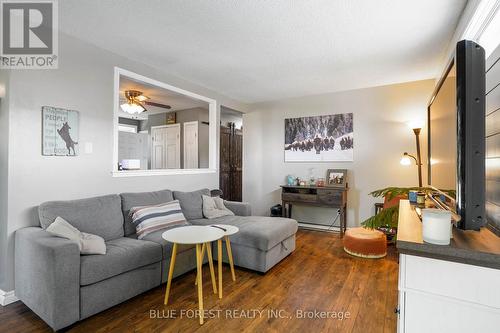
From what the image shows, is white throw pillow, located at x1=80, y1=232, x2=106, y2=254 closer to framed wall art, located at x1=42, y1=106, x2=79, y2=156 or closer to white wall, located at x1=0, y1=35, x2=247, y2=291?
white wall, located at x1=0, y1=35, x2=247, y2=291

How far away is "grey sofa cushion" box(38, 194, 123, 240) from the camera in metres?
2.14

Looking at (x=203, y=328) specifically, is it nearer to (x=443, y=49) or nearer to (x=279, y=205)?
(x=279, y=205)

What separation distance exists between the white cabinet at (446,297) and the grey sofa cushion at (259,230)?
65.3 inches

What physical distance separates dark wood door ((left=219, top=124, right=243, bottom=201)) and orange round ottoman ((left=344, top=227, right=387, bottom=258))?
2.94 metres

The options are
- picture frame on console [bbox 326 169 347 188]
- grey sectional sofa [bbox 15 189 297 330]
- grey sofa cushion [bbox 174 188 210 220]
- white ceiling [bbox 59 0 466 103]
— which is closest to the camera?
grey sectional sofa [bbox 15 189 297 330]

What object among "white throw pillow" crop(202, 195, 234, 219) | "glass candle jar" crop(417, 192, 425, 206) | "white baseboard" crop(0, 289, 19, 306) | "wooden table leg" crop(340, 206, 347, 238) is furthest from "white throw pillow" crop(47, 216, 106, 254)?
"wooden table leg" crop(340, 206, 347, 238)

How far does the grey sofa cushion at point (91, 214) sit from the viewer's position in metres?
2.14

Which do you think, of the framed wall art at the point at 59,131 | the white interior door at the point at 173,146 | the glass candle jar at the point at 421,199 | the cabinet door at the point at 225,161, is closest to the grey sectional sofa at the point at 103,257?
the framed wall art at the point at 59,131

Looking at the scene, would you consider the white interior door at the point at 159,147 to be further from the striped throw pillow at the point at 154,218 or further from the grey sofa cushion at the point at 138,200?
the striped throw pillow at the point at 154,218

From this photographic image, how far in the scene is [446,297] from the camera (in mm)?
921

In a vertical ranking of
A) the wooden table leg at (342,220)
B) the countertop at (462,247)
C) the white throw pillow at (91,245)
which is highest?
the countertop at (462,247)

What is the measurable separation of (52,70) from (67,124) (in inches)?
19.7

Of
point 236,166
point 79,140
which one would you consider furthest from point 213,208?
point 236,166

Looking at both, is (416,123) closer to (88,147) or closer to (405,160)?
(405,160)
